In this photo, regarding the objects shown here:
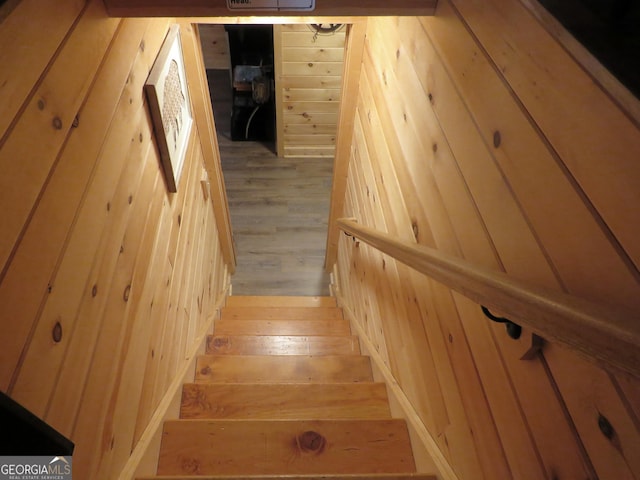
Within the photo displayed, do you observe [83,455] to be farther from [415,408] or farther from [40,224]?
[415,408]

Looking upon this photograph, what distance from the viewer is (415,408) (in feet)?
4.92

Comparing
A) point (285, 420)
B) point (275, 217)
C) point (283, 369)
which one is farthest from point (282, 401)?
point (275, 217)

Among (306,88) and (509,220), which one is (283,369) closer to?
(509,220)

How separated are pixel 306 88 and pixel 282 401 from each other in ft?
11.8

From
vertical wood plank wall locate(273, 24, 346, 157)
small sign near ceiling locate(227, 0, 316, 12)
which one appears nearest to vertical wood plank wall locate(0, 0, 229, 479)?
small sign near ceiling locate(227, 0, 316, 12)

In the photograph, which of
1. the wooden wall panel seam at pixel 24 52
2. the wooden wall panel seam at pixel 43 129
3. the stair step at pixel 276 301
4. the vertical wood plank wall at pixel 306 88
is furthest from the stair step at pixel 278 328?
the vertical wood plank wall at pixel 306 88

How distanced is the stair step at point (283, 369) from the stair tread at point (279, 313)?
94cm

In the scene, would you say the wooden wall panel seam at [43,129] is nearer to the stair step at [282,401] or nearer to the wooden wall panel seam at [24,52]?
the wooden wall panel seam at [24,52]

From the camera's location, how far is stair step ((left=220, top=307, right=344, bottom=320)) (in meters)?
3.17

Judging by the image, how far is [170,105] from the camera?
5.48 feet

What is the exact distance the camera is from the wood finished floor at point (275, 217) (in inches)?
158

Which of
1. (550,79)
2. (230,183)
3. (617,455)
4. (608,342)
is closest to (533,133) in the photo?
(550,79)

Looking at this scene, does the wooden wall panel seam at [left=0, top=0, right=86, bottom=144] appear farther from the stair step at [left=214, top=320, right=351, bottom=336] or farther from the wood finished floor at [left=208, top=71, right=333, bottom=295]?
the wood finished floor at [left=208, top=71, right=333, bottom=295]

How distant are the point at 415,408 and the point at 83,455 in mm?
1049
